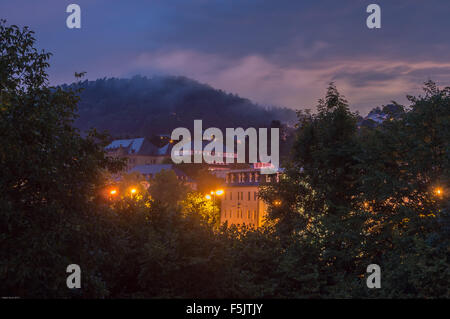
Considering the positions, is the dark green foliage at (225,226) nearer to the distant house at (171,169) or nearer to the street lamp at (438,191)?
the street lamp at (438,191)

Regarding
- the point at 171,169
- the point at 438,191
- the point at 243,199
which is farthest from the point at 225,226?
the point at 171,169

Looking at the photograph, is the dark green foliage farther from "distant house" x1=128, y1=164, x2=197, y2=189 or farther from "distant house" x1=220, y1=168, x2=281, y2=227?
"distant house" x1=128, y1=164, x2=197, y2=189

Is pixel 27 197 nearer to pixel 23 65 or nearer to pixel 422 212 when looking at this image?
pixel 23 65

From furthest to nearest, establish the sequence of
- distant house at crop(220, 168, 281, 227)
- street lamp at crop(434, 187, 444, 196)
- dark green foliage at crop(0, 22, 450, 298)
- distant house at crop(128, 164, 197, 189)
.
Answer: distant house at crop(128, 164, 197, 189)
distant house at crop(220, 168, 281, 227)
street lamp at crop(434, 187, 444, 196)
dark green foliage at crop(0, 22, 450, 298)

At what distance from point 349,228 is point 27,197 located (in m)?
24.9

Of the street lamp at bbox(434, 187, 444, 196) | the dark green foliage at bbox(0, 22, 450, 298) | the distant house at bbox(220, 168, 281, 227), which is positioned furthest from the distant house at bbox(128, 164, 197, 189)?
the street lamp at bbox(434, 187, 444, 196)

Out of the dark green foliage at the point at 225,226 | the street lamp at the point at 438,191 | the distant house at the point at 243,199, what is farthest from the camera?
the distant house at the point at 243,199

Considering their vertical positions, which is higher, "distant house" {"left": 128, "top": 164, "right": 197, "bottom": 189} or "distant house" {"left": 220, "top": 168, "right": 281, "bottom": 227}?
"distant house" {"left": 128, "top": 164, "right": 197, "bottom": 189}

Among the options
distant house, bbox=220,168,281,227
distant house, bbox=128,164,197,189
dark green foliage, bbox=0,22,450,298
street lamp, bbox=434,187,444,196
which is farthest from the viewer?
distant house, bbox=128,164,197,189

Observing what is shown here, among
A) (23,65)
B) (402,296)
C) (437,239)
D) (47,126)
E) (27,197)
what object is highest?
(23,65)

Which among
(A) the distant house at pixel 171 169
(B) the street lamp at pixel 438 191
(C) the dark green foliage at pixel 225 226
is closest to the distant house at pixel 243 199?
(A) the distant house at pixel 171 169
